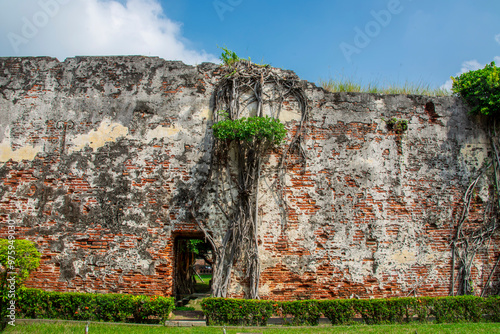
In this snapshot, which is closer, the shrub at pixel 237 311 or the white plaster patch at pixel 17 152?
the shrub at pixel 237 311

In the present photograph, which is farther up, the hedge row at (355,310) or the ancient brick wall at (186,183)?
the ancient brick wall at (186,183)

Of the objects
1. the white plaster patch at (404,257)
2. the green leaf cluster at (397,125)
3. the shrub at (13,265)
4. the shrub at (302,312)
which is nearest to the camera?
the shrub at (13,265)

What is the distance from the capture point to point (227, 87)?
7.38 metres

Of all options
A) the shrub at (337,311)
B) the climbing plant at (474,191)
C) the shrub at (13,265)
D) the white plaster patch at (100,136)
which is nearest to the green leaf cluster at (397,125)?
the climbing plant at (474,191)

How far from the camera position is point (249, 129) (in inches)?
262

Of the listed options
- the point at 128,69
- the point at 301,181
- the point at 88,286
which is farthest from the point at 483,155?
the point at 88,286

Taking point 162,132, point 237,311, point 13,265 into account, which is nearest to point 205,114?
point 162,132

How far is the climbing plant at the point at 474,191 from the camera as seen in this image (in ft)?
23.6

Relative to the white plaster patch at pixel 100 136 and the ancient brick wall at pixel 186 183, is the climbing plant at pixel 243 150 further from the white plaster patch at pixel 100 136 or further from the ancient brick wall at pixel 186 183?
the white plaster patch at pixel 100 136

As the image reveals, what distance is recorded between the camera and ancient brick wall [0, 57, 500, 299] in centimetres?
679

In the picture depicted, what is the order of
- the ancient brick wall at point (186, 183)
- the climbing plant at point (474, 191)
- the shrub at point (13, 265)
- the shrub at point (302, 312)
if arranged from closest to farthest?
1. the shrub at point (13, 265)
2. the shrub at point (302, 312)
3. the ancient brick wall at point (186, 183)
4. the climbing plant at point (474, 191)

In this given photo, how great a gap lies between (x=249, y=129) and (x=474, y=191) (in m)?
4.99

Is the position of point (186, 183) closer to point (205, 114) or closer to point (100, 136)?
point (205, 114)

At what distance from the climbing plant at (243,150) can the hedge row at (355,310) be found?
0.50 metres
